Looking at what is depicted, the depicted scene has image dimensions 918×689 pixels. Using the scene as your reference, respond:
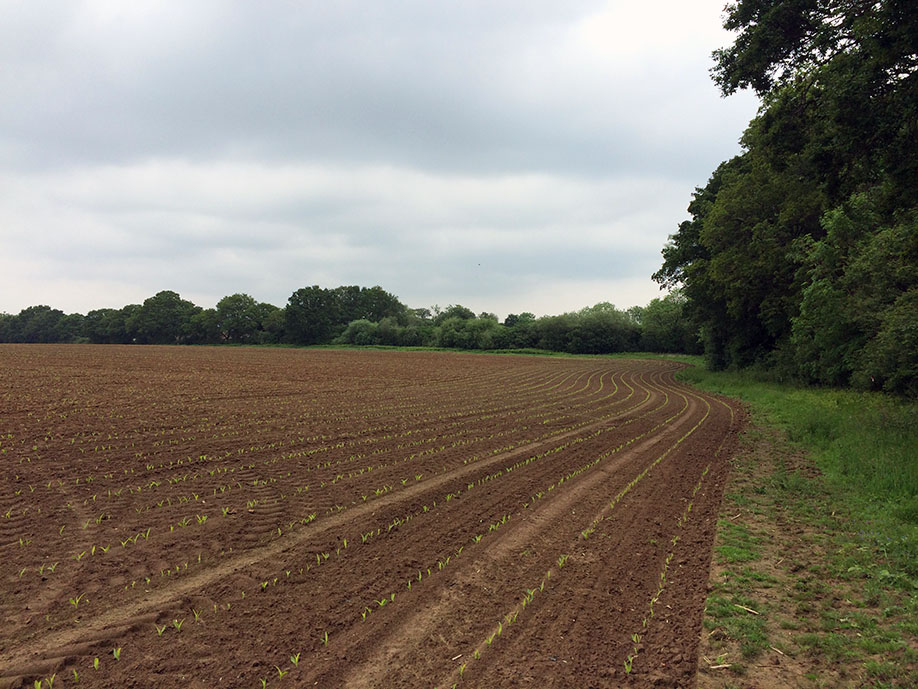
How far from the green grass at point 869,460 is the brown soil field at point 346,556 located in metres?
1.81

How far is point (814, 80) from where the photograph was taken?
913 centimetres

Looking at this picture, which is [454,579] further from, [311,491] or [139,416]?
[139,416]

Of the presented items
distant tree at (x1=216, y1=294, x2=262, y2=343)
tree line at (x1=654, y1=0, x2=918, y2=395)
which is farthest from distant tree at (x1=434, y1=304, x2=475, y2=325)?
tree line at (x1=654, y1=0, x2=918, y2=395)

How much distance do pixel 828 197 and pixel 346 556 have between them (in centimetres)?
1169

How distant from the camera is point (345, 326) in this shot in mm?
112938

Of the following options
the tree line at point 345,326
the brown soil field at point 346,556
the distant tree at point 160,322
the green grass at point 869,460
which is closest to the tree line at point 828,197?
the green grass at point 869,460

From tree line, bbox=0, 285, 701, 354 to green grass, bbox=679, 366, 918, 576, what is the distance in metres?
58.7

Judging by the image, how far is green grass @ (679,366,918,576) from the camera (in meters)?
5.68

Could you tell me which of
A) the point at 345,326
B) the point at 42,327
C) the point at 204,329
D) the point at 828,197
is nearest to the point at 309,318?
the point at 345,326

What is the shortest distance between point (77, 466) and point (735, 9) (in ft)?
50.3

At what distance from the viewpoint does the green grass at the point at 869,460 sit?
5676 mm

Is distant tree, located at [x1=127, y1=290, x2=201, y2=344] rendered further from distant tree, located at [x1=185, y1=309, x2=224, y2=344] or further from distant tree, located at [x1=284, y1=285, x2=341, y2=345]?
distant tree, located at [x1=284, y1=285, x2=341, y2=345]

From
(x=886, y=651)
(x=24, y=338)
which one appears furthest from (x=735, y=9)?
(x=24, y=338)

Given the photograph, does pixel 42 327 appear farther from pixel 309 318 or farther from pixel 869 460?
pixel 869 460
